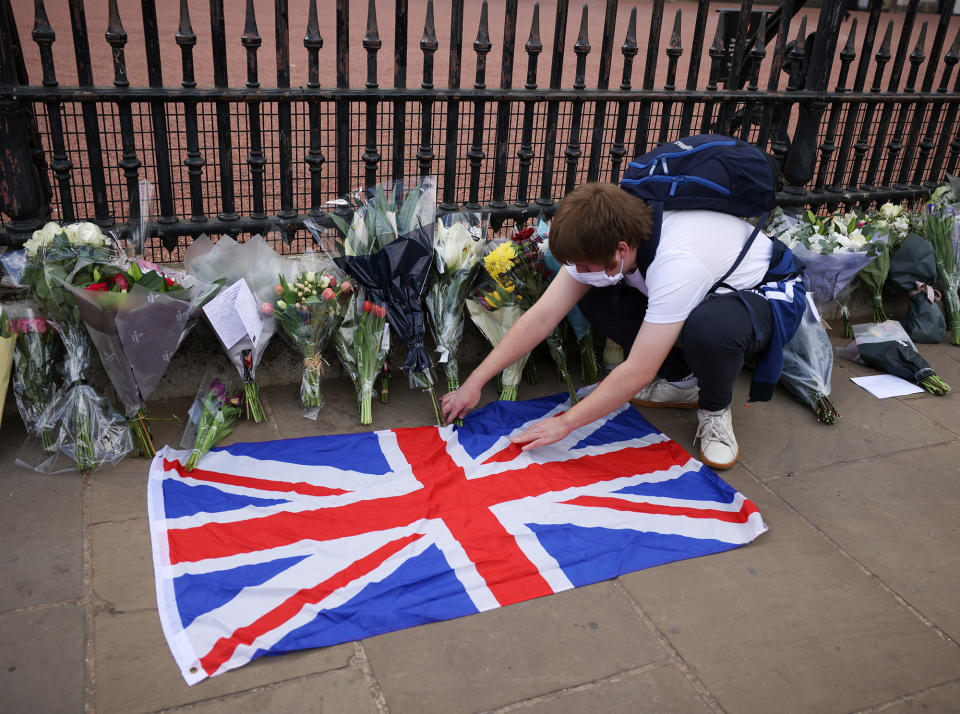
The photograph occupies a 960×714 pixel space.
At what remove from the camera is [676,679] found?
2146 millimetres

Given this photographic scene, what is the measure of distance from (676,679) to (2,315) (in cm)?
248

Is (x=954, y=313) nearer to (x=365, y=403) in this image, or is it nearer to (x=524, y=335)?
(x=524, y=335)


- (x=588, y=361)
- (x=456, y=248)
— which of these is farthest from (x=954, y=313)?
(x=456, y=248)

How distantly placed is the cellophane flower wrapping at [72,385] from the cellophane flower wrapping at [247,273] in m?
0.32

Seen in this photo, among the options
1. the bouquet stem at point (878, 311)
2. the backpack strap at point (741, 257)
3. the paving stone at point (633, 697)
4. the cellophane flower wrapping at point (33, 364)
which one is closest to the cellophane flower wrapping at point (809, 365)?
the backpack strap at point (741, 257)

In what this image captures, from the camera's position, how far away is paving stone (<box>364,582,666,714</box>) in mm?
2055

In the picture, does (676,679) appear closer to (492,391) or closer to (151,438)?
(492,391)

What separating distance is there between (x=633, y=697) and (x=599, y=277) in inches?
53.7

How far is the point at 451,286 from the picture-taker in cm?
332

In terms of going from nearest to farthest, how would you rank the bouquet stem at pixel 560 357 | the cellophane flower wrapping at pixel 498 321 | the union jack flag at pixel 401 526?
1. the union jack flag at pixel 401 526
2. the cellophane flower wrapping at pixel 498 321
3. the bouquet stem at pixel 560 357

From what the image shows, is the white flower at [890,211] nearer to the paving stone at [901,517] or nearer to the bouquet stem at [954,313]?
the bouquet stem at [954,313]

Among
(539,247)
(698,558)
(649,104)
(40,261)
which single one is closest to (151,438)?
(40,261)

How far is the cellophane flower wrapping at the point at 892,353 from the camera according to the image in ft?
12.5

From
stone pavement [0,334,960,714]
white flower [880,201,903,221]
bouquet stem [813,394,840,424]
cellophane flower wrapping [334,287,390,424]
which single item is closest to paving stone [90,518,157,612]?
stone pavement [0,334,960,714]
